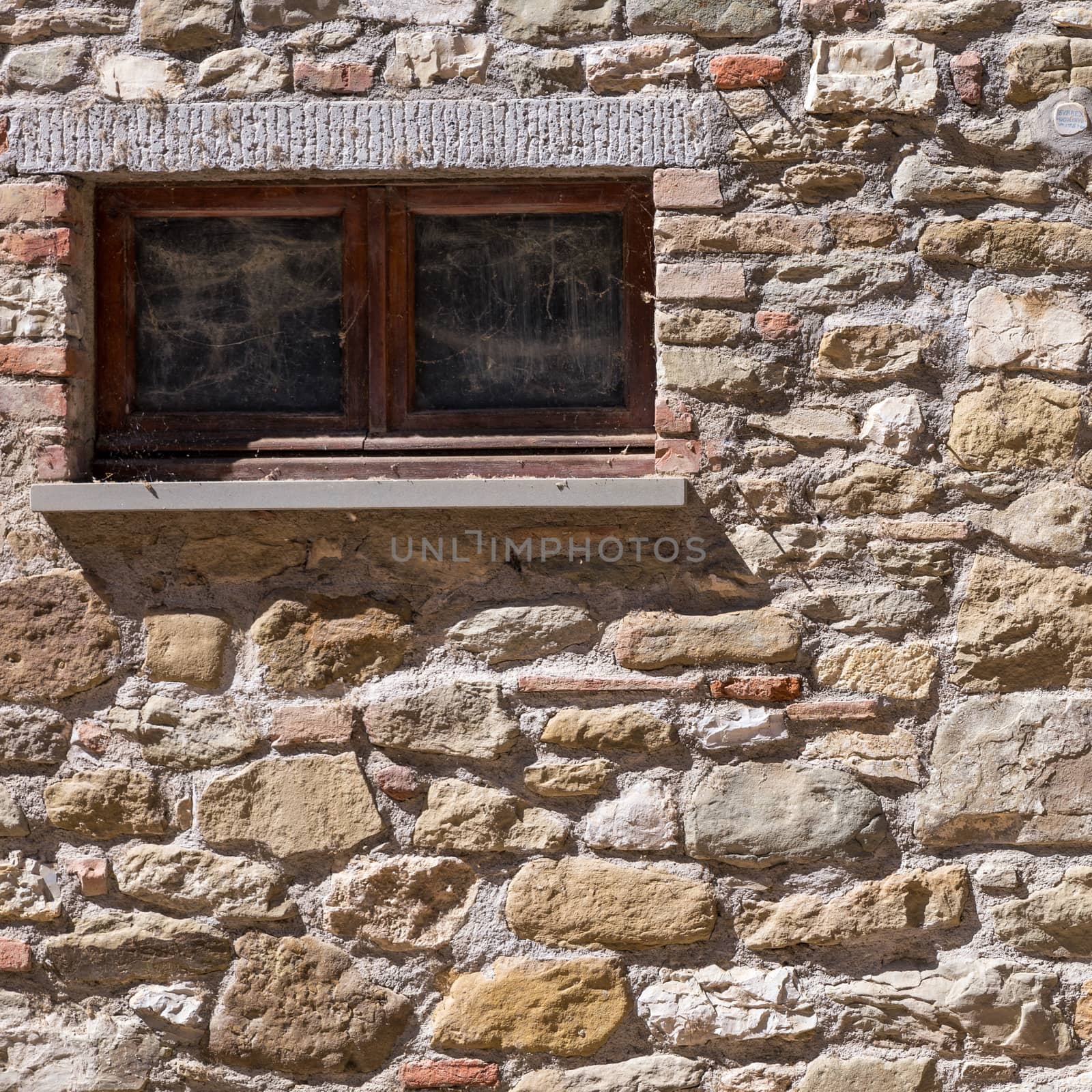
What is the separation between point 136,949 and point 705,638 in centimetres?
134

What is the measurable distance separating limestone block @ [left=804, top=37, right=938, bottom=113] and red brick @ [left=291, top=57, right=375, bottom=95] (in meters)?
0.91

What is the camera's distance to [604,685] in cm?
222

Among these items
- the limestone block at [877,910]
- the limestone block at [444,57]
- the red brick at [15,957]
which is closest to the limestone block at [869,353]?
the limestone block at [444,57]

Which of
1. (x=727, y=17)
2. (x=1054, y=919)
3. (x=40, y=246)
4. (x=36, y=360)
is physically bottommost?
(x=1054, y=919)

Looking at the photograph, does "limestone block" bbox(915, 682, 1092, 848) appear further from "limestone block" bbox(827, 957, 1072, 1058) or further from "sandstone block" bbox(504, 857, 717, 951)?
"sandstone block" bbox(504, 857, 717, 951)

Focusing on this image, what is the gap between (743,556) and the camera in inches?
87.4

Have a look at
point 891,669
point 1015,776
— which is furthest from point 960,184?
point 1015,776

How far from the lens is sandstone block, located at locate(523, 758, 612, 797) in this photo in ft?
7.28

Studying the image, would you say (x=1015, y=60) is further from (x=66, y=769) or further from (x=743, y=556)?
(x=66, y=769)

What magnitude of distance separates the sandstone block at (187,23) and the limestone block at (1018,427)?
1722 millimetres

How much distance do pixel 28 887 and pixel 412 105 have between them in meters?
1.81

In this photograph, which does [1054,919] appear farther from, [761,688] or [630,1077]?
[630,1077]

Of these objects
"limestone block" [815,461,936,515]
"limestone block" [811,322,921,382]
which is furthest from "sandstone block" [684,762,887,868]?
"limestone block" [811,322,921,382]

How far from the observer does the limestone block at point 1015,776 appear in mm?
2188
